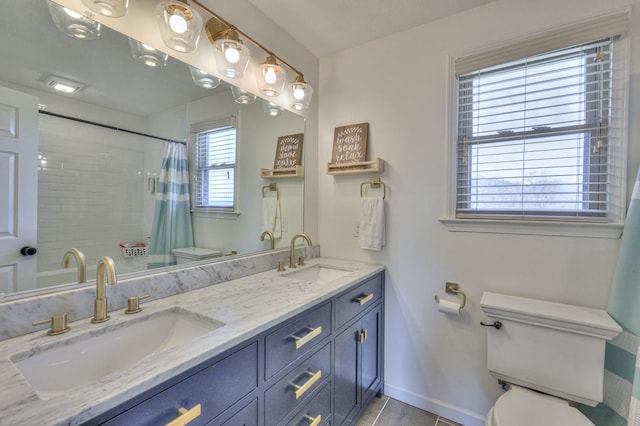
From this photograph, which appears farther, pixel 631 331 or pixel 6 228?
pixel 631 331

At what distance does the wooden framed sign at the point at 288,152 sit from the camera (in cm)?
197

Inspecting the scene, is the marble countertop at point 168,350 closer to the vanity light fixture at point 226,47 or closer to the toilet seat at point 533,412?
the toilet seat at point 533,412

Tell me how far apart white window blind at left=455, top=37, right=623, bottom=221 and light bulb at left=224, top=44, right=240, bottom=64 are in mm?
1286

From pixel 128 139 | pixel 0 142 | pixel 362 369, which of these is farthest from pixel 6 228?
pixel 362 369

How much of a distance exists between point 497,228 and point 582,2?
1.18 metres

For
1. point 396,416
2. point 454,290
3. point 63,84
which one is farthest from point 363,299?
point 63,84

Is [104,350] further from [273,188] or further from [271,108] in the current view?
[271,108]

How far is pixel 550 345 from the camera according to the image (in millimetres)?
1317

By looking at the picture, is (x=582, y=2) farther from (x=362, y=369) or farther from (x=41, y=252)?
(x=41, y=252)

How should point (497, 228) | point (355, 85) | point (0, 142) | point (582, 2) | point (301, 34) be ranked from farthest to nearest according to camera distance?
point (355, 85)
point (301, 34)
point (497, 228)
point (582, 2)
point (0, 142)

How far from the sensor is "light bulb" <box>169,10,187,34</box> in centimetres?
116

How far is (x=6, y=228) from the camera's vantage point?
2.95 ft

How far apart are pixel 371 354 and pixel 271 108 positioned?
67.8 inches

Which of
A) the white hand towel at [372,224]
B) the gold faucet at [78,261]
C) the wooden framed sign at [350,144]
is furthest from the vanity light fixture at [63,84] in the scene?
the white hand towel at [372,224]
